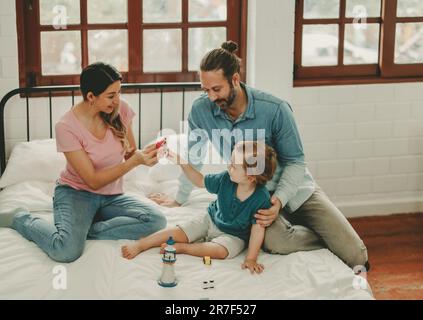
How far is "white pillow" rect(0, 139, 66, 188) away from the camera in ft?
10.9

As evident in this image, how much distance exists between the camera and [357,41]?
13.2 feet

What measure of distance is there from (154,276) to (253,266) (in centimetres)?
35

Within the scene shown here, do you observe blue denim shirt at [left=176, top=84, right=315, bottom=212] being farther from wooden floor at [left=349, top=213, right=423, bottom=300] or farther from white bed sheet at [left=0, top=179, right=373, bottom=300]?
wooden floor at [left=349, top=213, right=423, bottom=300]

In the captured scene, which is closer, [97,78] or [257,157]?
[257,157]

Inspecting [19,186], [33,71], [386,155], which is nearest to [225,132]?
[19,186]

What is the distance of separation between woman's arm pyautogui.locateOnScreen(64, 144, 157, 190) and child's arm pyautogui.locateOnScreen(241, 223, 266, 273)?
1.58 ft

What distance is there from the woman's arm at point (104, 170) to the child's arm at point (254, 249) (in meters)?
0.48

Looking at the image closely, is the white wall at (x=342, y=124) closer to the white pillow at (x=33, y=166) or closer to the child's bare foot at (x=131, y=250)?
the white pillow at (x=33, y=166)

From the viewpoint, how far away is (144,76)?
3.82 metres

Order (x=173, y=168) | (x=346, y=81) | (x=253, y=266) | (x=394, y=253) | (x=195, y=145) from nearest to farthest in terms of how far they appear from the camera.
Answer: (x=253, y=266)
(x=195, y=145)
(x=173, y=168)
(x=394, y=253)
(x=346, y=81)

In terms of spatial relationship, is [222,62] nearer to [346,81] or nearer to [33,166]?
[33,166]

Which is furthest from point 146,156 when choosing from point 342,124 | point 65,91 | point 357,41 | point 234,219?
point 357,41

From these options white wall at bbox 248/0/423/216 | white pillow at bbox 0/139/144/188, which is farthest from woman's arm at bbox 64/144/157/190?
white wall at bbox 248/0/423/216

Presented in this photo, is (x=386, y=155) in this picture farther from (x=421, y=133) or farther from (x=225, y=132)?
(x=225, y=132)
